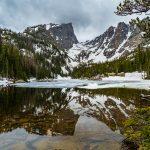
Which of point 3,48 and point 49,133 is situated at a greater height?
point 3,48

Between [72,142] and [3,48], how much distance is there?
12631cm

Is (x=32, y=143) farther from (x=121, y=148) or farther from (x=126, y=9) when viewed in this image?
(x=126, y=9)

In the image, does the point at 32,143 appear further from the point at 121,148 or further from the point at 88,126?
the point at 88,126

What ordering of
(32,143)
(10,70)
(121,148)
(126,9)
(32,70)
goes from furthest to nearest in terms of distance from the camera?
(32,70)
(10,70)
(32,143)
(121,148)
(126,9)

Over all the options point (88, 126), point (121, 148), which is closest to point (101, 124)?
point (88, 126)

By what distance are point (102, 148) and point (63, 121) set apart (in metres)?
9.67

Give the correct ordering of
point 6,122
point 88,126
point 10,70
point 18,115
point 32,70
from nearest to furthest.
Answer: point 88,126 < point 6,122 < point 18,115 < point 10,70 < point 32,70

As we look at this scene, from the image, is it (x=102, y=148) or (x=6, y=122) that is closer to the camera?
(x=102, y=148)

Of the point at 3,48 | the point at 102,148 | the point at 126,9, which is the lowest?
the point at 102,148

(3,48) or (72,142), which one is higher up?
(3,48)

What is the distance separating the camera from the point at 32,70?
196375 mm

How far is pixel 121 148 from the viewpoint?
16672mm

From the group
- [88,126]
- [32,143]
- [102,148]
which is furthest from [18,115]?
[102,148]

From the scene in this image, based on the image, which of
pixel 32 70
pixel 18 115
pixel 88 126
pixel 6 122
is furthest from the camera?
pixel 32 70
